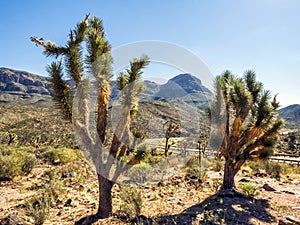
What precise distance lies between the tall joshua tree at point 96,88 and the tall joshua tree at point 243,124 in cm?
389

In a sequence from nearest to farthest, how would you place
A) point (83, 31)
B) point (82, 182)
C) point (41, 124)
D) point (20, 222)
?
point (20, 222) < point (83, 31) < point (82, 182) < point (41, 124)

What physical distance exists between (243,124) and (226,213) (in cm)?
377

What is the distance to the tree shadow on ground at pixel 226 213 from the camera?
498 cm

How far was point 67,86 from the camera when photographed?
15.9 feet

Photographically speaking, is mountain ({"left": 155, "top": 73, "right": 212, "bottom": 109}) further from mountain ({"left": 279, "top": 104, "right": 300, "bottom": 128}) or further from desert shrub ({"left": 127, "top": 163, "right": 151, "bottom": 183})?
mountain ({"left": 279, "top": 104, "right": 300, "bottom": 128})

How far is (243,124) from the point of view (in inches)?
327

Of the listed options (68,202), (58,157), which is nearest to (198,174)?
(68,202)

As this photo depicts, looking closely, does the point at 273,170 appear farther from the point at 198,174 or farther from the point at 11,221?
the point at 11,221

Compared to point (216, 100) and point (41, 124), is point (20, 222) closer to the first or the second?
point (216, 100)

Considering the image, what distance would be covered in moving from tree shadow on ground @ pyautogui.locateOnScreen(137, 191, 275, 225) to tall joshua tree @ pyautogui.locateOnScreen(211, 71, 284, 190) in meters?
1.23

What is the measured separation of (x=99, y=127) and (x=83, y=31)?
7.21ft

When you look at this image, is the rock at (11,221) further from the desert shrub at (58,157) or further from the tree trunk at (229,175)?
the desert shrub at (58,157)

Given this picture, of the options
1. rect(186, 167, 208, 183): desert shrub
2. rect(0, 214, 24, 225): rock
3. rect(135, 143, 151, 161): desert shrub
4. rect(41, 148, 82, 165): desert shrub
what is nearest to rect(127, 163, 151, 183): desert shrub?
rect(186, 167, 208, 183): desert shrub

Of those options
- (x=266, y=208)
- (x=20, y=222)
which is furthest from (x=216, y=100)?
(x=20, y=222)
